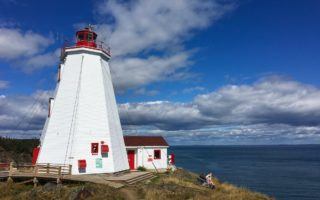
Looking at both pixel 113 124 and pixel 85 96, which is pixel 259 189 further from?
pixel 85 96

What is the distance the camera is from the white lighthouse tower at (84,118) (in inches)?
932

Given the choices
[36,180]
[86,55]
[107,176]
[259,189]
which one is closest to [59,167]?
[36,180]

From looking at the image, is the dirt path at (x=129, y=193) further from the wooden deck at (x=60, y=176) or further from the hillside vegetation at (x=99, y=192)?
the wooden deck at (x=60, y=176)

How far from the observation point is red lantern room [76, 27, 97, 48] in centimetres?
2614

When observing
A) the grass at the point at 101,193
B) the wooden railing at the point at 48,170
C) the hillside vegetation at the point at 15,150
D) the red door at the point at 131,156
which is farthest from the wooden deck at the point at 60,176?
the hillside vegetation at the point at 15,150

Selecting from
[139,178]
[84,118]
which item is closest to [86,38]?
[84,118]

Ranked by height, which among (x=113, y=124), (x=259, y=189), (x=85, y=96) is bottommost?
(x=259, y=189)

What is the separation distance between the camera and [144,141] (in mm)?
33531

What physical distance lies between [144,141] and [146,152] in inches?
50.6

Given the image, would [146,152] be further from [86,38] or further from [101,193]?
[101,193]

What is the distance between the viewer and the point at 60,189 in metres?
19.5

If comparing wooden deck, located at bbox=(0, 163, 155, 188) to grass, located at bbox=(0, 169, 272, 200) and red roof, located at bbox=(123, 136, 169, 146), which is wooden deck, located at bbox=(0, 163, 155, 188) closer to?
grass, located at bbox=(0, 169, 272, 200)

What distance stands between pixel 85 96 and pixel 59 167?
5.76 metres

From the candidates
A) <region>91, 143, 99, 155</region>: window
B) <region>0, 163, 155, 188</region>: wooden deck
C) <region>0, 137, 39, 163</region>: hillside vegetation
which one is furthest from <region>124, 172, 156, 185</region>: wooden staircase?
<region>0, 137, 39, 163</region>: hillside vegetation
